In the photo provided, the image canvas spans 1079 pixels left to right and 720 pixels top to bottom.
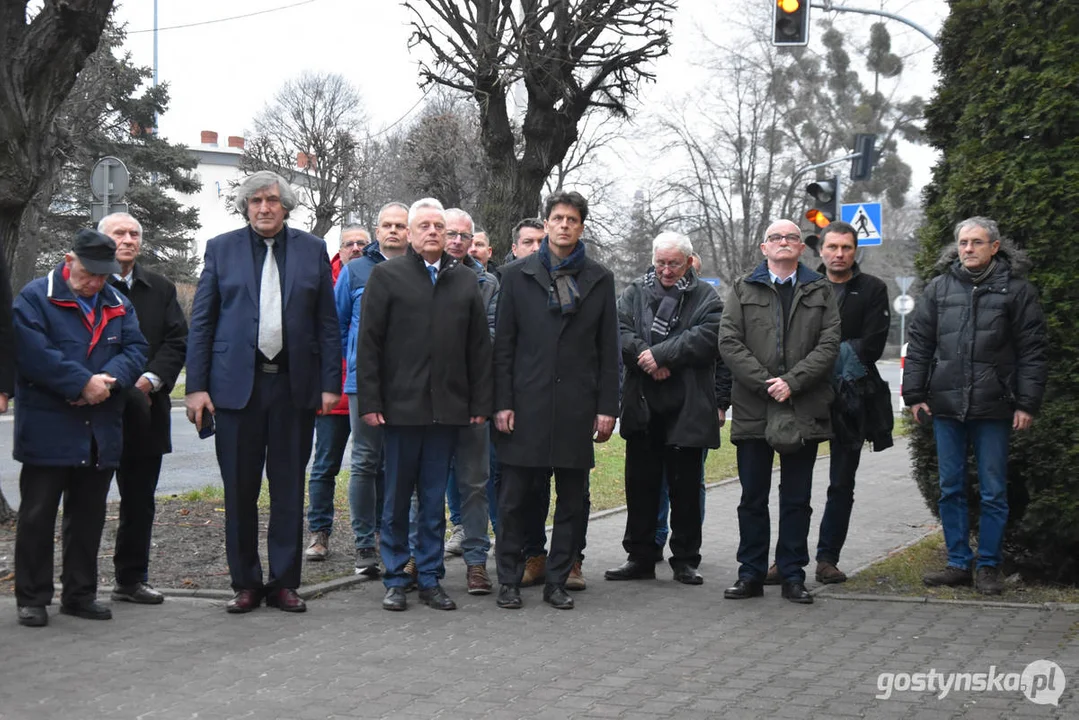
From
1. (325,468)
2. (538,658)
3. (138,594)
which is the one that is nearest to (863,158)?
(325,468)

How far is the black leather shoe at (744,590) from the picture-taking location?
7504 mm

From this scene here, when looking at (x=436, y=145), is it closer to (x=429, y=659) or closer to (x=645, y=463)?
(x=645, y=463)

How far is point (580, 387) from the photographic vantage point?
744 cm

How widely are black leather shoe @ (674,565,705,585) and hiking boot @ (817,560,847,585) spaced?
741 mm

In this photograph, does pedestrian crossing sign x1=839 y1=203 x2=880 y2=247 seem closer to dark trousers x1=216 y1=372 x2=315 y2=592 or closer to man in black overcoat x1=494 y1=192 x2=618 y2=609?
man in black overcoat x1=494 y1=192 x2=618 y2=609

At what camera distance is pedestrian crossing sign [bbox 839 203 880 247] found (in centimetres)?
1798

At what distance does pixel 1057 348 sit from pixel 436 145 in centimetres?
2978

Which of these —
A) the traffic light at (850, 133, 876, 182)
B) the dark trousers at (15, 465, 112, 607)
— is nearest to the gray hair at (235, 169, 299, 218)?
the dark trousers at (15, 465, 112, 607)

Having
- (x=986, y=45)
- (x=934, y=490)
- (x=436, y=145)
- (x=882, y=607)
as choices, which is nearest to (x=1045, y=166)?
(x=986, y=45)

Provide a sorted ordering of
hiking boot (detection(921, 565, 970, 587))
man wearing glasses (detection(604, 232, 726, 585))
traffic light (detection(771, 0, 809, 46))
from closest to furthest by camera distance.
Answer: hiking boot (detection(921, 565, 970, 587))
man wearing glasses (detection(604, 232, 726, 585))
traffic light (detection(771, 0, 809, 46))

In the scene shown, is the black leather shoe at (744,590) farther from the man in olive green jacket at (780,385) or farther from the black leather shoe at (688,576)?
the black leather shoe at (688,576)

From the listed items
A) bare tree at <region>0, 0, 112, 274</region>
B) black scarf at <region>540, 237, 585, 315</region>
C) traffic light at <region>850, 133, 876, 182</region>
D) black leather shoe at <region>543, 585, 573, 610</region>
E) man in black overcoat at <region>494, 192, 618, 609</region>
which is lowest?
black leather shoe at <region>543, 585, 573, 610</region>

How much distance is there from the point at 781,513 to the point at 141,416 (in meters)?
A: 3.76

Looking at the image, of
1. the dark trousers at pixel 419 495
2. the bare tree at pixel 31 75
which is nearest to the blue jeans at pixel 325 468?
the dark trousers at pixel 419 495
